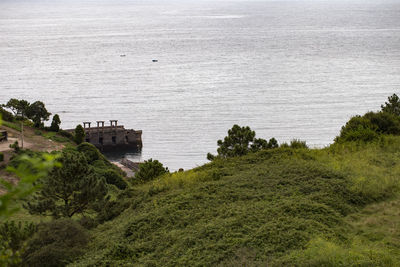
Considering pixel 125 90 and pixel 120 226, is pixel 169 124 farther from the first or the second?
pixel 120 226

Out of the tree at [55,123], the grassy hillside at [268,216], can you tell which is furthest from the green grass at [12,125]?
the grassy hillside at [268,216]

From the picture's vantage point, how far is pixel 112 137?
87.0 m

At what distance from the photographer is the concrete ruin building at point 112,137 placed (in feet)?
278

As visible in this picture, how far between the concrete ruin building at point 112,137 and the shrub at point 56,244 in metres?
61.9

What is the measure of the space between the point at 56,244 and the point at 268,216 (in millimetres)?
8901

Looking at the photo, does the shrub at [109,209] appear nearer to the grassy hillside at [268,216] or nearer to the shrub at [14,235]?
the grassy hillside at [268,216]

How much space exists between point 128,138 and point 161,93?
29.3m

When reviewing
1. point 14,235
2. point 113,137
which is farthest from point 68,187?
point 113,137

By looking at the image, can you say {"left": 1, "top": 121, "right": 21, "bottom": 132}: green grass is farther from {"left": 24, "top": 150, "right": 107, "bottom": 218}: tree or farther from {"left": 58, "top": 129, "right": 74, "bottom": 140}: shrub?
{"left": 24, "top": 150, "right": 107, "bottom": 218}: tree

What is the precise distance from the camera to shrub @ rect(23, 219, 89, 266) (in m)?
20.7

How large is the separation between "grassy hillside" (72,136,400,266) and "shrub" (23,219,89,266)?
2.32 ft

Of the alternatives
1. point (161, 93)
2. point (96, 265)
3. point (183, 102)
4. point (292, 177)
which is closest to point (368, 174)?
point (292, 177)

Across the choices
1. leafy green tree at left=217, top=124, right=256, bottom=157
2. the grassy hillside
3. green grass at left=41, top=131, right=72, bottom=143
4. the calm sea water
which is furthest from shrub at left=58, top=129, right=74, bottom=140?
the grassy hillside

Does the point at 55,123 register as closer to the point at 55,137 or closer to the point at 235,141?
the point at 55,137
